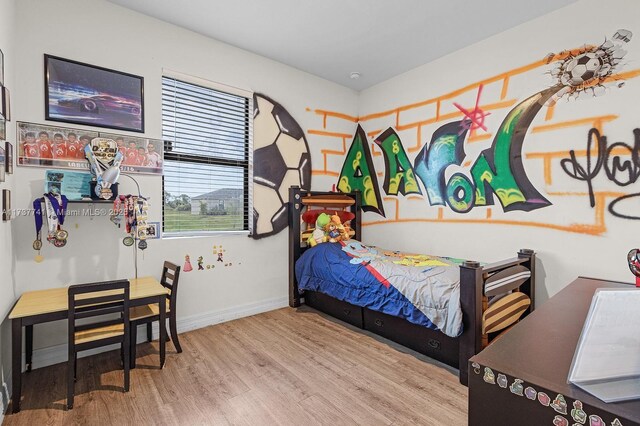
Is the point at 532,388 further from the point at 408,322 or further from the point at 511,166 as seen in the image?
the point at 511,166

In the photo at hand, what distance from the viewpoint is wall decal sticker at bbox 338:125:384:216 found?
3959 mm

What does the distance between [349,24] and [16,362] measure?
3.24 metres

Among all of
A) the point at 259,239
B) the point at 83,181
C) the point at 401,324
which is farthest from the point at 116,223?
the point at 401,324

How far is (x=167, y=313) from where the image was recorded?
2414mm

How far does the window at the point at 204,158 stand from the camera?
280 cm

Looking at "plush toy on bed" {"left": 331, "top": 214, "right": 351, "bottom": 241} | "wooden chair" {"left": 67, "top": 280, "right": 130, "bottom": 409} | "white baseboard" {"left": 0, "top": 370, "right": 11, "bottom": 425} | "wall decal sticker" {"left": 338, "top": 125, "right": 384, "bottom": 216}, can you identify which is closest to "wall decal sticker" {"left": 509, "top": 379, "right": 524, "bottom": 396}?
"wooden chair" {"left": 67, "top": 280, "right": 130, "bottom": 409}

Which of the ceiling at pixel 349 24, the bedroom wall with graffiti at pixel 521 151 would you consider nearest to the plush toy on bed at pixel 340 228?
the bedroom wall with graffiti at pixel 521 151

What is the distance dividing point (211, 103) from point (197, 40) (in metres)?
0.55

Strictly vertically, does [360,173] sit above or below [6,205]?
above

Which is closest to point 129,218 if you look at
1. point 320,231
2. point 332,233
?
point 320,231

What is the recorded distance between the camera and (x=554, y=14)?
2469 millimetres

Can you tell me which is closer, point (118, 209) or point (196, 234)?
point (118, 209)

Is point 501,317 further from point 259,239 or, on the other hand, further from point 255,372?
point 259,239

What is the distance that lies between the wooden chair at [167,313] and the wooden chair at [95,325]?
0.16 metres
